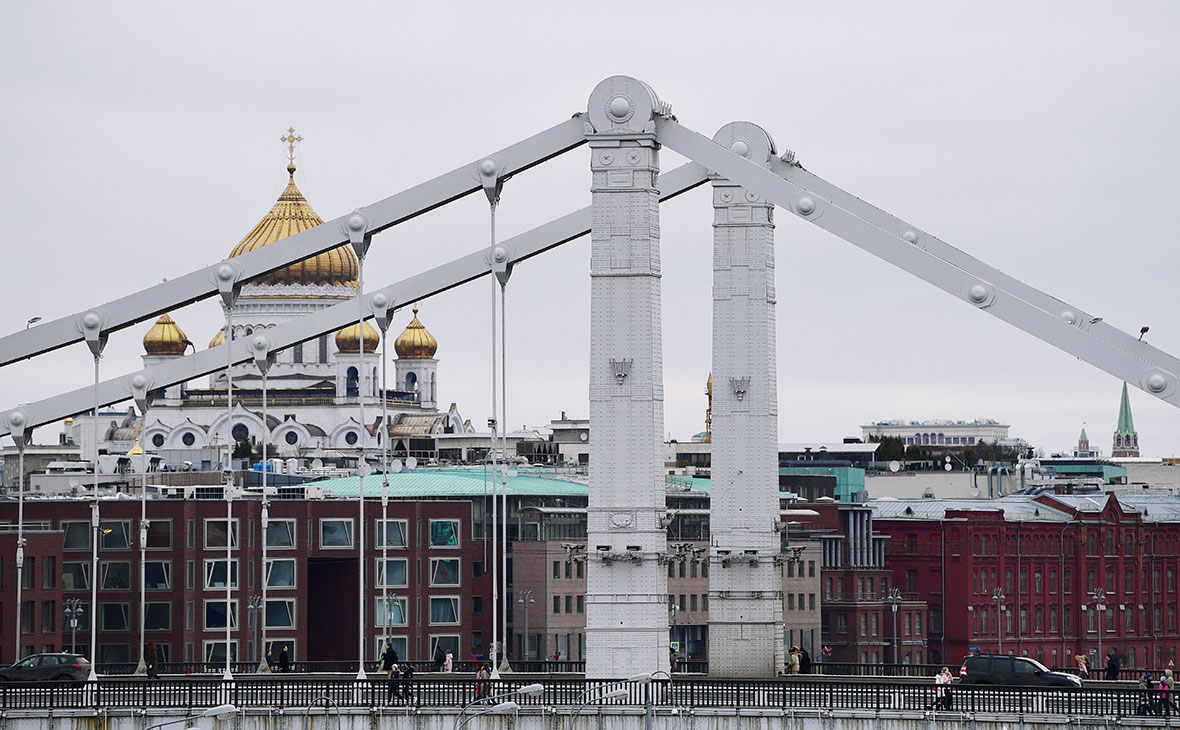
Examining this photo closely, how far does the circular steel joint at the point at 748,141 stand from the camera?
71.8 metres

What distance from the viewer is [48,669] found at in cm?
7419

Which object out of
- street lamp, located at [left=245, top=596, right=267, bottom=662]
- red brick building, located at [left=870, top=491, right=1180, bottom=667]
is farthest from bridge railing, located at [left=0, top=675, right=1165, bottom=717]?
red brick building, located at [left=870, top=491, right=1180, bottom=667]

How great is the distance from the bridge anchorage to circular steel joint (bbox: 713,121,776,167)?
2.1 inches

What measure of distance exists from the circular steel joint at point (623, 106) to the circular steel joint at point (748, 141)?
689 centimetres

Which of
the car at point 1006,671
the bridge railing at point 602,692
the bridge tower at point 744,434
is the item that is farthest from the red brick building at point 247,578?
the bridge railing at point 602,692

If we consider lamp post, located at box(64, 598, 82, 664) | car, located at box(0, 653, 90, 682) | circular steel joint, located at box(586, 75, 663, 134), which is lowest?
car, located at box(0, 653, 90, 682)

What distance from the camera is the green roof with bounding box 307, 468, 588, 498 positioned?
13488 cm

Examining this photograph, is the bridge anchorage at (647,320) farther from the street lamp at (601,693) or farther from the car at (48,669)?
the car at (48,669)

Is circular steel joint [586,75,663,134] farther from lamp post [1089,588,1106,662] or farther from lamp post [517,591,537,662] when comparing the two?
lamp post [1089,588,1106,662]

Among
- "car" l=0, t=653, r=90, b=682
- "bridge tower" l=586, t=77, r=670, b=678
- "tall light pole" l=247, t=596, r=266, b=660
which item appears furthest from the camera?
"tall light pole" l=247, t=596, r=266, b=660

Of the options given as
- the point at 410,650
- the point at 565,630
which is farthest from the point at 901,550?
the point at 410,650

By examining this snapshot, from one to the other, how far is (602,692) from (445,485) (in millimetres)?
75988

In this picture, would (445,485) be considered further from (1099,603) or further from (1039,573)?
(1099,603)

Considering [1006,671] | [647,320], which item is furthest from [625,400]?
[1006,671]
